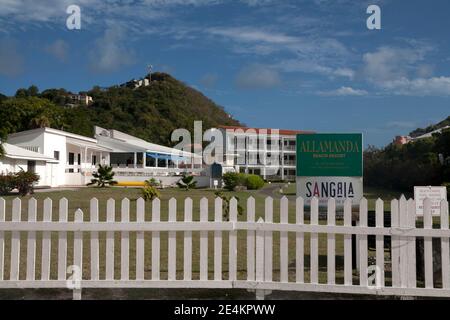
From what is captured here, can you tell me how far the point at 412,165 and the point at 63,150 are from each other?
82.0 feet

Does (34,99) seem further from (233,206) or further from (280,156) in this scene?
(233,206)

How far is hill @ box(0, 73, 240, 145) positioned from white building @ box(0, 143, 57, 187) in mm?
23415

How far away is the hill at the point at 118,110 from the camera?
182 feet

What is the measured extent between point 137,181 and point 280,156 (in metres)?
41.8

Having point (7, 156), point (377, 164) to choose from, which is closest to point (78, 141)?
point (7, 156)

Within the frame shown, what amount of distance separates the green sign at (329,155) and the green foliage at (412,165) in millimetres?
22901

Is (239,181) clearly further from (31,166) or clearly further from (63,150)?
(31,166)

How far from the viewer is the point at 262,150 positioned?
7519cm

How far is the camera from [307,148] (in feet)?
24.6

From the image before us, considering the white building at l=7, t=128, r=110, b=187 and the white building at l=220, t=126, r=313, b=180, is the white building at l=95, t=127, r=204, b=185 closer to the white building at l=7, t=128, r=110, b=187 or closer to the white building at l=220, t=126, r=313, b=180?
the white building at l=7, t=128, r=110, b=187

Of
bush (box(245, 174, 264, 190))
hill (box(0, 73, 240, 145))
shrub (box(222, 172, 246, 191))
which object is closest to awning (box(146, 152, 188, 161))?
shrub (box(222, 172, 246, 191))

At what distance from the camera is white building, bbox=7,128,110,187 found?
30.4 metres

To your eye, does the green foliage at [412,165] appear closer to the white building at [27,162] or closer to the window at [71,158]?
the white building at [27,162]

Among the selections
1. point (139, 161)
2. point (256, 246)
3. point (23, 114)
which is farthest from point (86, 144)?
point (256, 246)
